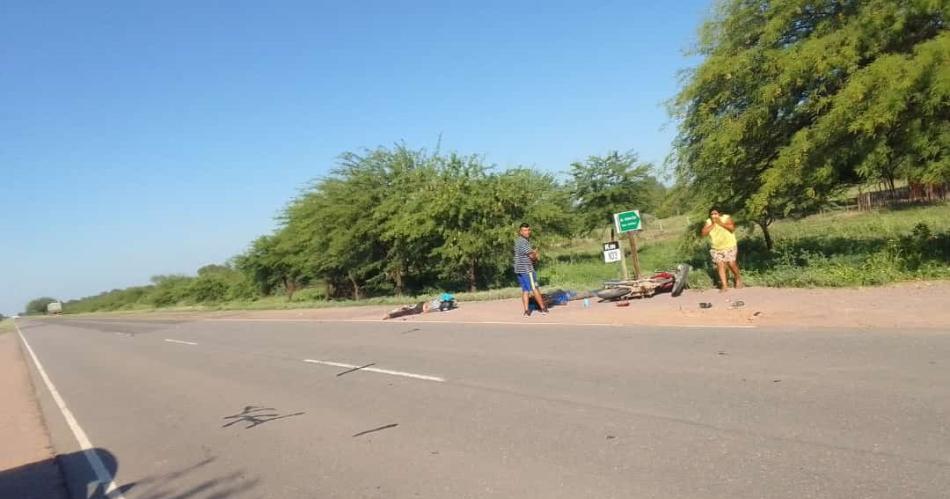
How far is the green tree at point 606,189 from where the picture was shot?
35.9 metres

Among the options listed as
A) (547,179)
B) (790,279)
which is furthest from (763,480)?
(547,179)

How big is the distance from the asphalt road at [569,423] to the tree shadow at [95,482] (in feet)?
0.11

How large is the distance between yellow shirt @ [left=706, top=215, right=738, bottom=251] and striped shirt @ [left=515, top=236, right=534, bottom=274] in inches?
146

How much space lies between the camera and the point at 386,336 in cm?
1488

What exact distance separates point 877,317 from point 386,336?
963 cm

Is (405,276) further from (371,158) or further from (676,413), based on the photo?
(676,413)

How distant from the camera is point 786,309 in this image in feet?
33.2

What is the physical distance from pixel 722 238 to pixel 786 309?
2.98 meters

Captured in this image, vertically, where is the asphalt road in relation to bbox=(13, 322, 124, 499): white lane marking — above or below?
above

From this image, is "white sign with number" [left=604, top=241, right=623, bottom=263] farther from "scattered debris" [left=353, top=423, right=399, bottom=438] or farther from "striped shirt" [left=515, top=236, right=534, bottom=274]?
"scattered debris" [left=353, top=423, right=399, bottom=438]

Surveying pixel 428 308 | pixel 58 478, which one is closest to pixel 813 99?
pixel 428 308

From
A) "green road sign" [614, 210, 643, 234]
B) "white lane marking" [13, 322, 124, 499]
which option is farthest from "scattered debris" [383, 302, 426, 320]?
"white lane marking" [13, 322, 124, 499]

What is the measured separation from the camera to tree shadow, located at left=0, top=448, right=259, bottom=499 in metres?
5.63

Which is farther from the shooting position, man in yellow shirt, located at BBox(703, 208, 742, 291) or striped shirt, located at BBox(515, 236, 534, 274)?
striped shirt, located at BBox(515, 236, 534, 274)
